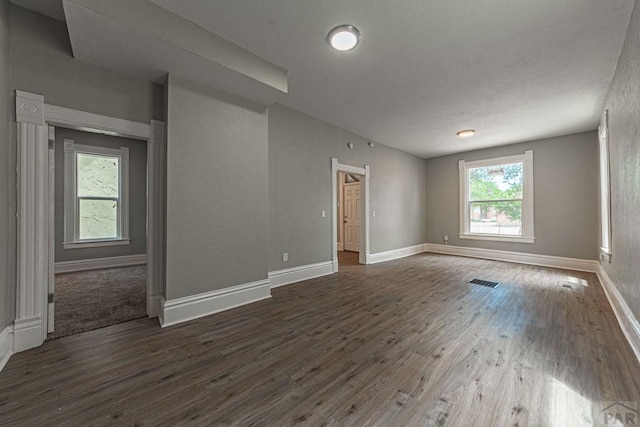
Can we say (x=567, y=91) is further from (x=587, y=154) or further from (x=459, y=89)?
(x=587, y=154)

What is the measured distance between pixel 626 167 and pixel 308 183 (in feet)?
12.0

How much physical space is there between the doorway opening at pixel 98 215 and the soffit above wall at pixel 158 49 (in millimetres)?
2858

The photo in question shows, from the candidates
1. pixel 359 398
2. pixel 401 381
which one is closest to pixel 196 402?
pixel 359 398

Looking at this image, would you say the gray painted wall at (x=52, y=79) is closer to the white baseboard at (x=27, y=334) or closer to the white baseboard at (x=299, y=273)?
the white baseboard at (x=27, y=334)

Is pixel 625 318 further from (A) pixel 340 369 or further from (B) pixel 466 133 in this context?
(B) pixel 466 133

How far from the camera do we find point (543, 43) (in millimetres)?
2490

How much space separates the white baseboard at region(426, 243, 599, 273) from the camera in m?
5.04

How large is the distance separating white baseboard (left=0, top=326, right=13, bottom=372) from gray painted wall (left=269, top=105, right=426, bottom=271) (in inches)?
98.4

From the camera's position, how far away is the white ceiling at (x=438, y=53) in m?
2.10

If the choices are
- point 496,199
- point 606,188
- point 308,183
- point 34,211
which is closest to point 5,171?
point 34,211

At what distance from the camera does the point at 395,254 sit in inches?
252

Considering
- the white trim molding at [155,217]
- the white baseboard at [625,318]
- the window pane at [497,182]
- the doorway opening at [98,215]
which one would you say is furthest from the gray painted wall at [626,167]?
the doorway opening at [98,215]

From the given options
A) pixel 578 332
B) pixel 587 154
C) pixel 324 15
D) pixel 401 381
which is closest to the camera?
pixel 401 381

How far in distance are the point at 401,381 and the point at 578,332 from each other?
6.52 feet
